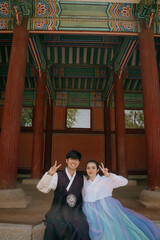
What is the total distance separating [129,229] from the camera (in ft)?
6.31

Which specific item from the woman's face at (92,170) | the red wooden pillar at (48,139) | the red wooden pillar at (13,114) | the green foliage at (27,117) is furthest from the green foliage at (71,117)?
the woman's face at (92,170)

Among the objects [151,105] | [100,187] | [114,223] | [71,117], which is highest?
[71,117]

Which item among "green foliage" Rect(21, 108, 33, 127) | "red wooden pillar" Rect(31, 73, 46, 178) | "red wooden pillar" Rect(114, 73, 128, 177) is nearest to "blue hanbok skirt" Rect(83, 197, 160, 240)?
"red wooden pillar" Rect(114, 73, 128, 177)

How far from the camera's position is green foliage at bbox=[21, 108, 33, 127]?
1048 cm

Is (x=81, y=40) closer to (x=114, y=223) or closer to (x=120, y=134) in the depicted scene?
(x=120, y=134)

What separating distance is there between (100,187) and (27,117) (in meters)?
9.15

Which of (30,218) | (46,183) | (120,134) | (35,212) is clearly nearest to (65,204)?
(46,183)

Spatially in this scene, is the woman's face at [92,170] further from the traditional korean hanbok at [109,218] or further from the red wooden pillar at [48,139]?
the red wooden pillar at [48,139]

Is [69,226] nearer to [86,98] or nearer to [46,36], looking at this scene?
[46,36]

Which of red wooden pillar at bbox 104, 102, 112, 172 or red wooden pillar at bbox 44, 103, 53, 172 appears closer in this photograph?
red wooden pillar at bbox 44, 103, 53, 172

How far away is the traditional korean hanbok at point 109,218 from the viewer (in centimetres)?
183

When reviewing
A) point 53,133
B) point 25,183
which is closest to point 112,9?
point 25,183

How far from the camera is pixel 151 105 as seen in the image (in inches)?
165

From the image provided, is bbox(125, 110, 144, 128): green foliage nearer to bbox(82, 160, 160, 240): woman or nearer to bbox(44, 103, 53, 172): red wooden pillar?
bbox(44, 103, 53, 172): red wooden pillar
